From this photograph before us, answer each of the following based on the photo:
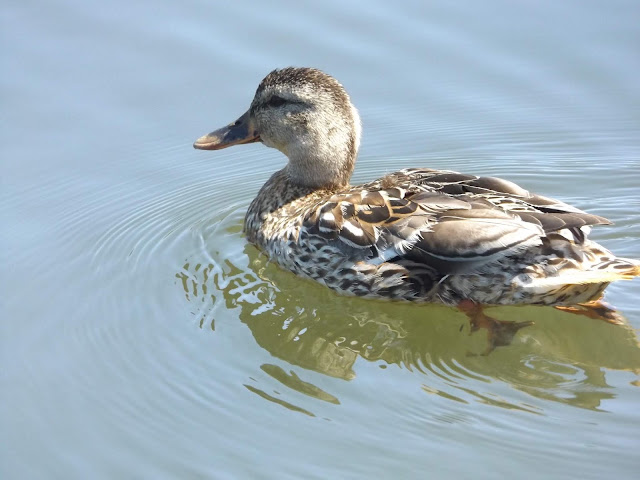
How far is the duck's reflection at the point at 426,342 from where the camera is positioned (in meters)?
6.04

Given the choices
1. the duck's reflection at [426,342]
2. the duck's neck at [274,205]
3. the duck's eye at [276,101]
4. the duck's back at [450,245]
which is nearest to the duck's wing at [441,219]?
the duck's back at [450,245]

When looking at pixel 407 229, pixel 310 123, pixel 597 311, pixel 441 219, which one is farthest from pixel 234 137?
pixel 597 311

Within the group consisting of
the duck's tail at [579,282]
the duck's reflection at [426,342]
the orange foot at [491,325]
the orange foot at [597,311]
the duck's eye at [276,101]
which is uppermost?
the duck's eye at [276,101]

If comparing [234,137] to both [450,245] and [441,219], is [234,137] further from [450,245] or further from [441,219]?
[450,245]

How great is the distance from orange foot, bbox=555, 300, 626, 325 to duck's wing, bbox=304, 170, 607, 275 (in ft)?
1.96

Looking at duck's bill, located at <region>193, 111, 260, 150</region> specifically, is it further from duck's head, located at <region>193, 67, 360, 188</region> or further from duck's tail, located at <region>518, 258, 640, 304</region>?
duck's tail, located at <region>518, 258, 640, 304</region>

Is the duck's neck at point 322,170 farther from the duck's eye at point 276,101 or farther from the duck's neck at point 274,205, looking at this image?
the duck's eye at point 276,101

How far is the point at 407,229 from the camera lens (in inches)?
267

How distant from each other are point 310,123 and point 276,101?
35 centimetres

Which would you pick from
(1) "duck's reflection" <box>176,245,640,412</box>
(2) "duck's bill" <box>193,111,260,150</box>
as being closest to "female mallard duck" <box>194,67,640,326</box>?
(1) "duck's reflection" <box>176,245,640,412</box>

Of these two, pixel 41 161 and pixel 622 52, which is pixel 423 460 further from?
pixel 622 52

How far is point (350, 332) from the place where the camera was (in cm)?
679

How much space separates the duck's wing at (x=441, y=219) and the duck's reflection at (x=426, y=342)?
0.44 m

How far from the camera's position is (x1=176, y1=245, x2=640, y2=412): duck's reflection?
6.04m
